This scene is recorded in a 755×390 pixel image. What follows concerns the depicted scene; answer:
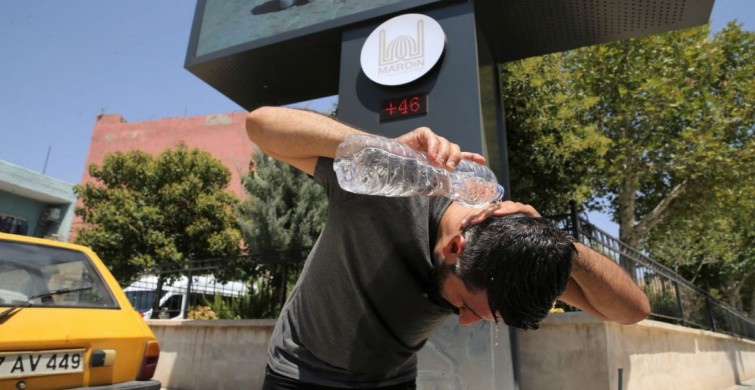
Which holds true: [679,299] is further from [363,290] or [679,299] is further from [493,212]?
[363,290]

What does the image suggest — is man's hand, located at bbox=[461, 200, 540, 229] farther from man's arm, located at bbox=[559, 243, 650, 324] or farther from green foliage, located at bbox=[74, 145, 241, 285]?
green foliage, located at bbox=[74, 145, 241, 285]

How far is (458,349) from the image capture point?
11.2ft

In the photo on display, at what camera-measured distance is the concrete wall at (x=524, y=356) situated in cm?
338

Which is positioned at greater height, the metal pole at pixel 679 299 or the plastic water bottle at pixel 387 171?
the plastic water bottle at pixel 387 171

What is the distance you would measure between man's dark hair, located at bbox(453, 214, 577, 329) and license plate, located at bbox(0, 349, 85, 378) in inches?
106

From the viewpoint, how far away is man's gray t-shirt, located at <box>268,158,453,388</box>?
1321 mm

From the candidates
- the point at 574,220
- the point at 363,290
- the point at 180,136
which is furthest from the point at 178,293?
the point at 180,136

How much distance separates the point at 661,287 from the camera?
7016 millimetres

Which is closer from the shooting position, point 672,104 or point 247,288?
point 247,288

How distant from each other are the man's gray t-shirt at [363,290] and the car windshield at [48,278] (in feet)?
8.01

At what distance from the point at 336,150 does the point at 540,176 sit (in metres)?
6.56

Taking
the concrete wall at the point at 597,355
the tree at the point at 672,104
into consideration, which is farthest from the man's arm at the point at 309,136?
the tree at the point at 672,104

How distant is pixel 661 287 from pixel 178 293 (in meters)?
7.92

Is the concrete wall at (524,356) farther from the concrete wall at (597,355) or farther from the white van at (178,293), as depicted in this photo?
the white van at (178,293)
